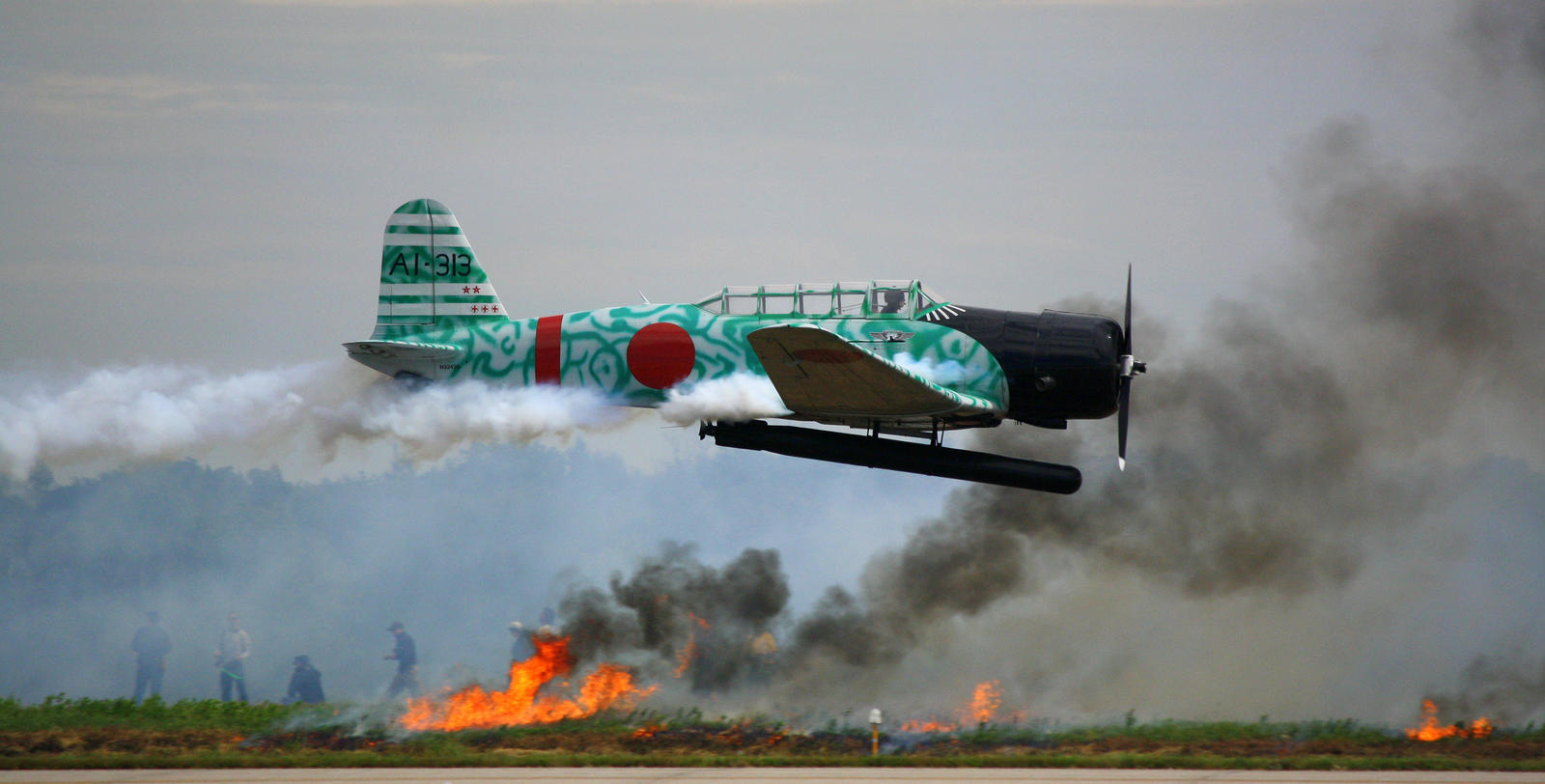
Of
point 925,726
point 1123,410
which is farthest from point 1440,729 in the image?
point 925,726

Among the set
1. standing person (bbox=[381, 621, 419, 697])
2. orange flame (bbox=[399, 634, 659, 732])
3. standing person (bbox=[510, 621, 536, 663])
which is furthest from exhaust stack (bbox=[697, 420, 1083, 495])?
standing person (bbox=[381, 621, 419, 697])

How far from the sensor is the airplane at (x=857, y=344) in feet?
61.7

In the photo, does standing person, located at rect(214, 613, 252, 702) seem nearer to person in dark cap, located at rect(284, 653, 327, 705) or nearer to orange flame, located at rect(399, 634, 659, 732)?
person in dark cap, located at rect(284, 653, 327, 705)

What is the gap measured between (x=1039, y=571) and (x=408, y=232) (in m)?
11.1

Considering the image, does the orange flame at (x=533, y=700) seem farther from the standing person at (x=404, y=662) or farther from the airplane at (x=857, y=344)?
the airplane at (x=857, y=344)

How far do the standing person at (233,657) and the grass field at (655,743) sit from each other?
0.51 m

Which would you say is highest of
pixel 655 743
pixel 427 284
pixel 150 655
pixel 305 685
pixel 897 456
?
pixel 427 284

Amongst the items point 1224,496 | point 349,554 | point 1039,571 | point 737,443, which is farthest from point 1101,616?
point 349,554

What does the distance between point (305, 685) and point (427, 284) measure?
6278 mm

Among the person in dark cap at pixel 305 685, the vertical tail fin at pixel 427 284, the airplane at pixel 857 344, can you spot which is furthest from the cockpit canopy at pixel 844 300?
the person in dark cap at pixel 305 685

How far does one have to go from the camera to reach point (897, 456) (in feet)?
62.5

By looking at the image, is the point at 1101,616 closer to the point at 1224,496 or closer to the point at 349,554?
the point at 1224,496

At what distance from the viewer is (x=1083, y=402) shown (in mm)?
18891

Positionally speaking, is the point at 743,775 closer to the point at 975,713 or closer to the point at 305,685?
the point at 975,713
